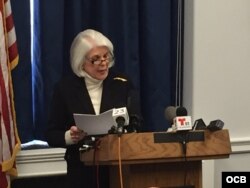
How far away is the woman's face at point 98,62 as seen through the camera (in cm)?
229

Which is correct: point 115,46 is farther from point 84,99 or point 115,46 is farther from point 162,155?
point 162,155

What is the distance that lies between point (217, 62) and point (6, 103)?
1355mm

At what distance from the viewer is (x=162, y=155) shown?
1.82 m

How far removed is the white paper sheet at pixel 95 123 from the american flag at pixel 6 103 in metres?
0.72

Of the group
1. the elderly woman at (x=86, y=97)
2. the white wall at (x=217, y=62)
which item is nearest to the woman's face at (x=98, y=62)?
the elderly woman at (x=86, y=97)

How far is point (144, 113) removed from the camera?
3.12 m

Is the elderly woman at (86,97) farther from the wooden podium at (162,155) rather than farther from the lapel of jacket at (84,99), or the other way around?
the wooden podium at (162,155)

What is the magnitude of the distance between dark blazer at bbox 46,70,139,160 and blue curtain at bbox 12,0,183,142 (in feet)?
2.14

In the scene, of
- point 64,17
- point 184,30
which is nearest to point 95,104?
point 64,17

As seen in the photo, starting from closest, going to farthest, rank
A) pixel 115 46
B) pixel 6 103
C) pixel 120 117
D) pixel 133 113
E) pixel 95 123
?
pixel 120 117 → pixel 95 123 → pixel 133 113 → pixel 6 103 → pixel 115 46

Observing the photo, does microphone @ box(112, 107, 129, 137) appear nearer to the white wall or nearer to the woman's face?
the woman's face

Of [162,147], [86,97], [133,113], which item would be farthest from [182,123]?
[86,97]

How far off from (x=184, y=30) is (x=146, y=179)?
58.3 inches

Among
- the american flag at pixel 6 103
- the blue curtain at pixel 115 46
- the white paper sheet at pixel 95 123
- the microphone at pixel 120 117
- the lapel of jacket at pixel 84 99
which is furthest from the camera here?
the blue curtain at pixel 115 46
